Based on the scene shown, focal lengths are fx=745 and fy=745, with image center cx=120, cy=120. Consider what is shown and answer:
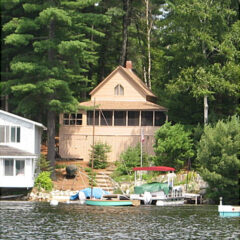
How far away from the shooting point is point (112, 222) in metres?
41.6

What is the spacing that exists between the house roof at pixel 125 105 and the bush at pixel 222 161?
13194mm

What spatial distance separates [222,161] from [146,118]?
1656cm

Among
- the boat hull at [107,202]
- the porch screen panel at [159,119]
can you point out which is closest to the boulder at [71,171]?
the boat hull at [107,202]

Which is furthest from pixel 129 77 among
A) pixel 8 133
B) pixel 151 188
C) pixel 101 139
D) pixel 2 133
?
pixel 151 188

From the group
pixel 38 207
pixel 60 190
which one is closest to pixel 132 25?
pixel 60 190

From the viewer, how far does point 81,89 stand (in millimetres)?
66000

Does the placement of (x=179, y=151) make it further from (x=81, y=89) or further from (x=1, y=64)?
(x=1, y=64)

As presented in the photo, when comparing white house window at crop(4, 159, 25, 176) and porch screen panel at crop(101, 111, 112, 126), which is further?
porch screen panel at crop(101, 111, 112, 126)

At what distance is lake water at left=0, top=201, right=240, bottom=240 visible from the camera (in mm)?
37000

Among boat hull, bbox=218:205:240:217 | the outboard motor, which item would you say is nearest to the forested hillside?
the outboard motor

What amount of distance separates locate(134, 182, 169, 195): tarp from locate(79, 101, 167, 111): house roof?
512 inches

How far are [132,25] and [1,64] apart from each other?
21584mm

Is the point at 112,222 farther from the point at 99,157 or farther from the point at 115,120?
the point at 115,120

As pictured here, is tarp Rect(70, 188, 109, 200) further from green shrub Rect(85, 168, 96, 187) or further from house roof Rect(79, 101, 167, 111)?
house roof Rect(79, 101, 167, 111)
